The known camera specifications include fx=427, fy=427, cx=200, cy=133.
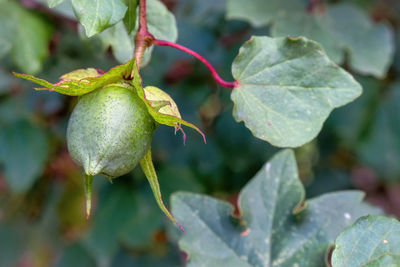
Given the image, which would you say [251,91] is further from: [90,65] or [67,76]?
[90,65]

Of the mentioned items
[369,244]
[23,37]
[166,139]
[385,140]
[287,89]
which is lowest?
[166,139]

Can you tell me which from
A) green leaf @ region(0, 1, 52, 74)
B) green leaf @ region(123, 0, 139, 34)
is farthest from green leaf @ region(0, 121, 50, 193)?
green leaf @ region(123, 0, 139, 34)

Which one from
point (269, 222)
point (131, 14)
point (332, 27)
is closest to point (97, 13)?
point (131, 14)

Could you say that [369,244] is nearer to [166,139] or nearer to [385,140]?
[166,139]

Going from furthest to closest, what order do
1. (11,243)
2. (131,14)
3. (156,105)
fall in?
1. (11,243)
2. (131,14)
3. (156,105)

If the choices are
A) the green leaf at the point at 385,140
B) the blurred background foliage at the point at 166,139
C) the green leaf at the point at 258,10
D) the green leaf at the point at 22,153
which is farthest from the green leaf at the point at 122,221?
the green leaf at the point at 385,140
